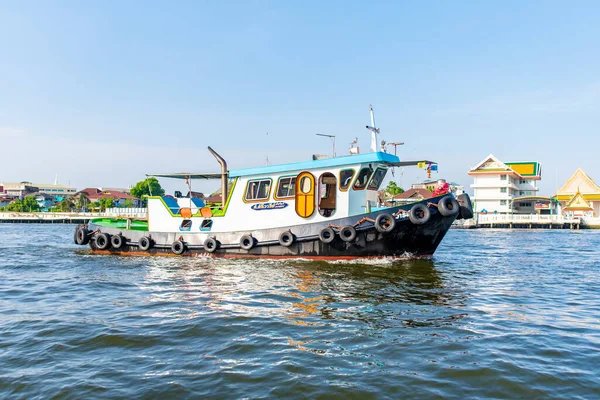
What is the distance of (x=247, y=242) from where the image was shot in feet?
44.2

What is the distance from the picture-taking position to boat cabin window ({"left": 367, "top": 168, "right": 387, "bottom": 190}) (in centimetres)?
1310

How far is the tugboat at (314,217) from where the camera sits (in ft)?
40.3

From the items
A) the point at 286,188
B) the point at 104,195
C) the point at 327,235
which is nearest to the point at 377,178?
the point at 327,235

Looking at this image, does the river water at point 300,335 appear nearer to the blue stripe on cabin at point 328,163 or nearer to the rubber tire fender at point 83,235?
the blue stripe on cabin at point 328,163

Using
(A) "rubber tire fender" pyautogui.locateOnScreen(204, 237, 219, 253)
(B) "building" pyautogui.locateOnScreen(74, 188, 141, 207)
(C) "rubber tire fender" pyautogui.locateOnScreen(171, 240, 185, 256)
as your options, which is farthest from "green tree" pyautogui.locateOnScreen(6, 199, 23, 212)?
(A) "rubber tire fender" pyautogui.locateOnScreen(204, 237, 219, 253)

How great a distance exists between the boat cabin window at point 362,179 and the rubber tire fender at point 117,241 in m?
8.44

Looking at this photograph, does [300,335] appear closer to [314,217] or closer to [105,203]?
[314,217]

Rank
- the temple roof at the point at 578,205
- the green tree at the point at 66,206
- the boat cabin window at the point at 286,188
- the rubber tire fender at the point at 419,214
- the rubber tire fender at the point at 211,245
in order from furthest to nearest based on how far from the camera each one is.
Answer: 1. the green tree at the point at 66,206
2. the temple roof at the point at 578,205
3. the rubber tire fender at the point at 211,245
4. the boat cabin window at the point at 286,188
5. the rubber tire fender at the point at 419,214

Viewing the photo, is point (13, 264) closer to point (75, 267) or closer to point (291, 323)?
point (75, 267)

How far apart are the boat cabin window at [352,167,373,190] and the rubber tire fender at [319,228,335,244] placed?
4.82 ft

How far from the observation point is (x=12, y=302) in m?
8.35

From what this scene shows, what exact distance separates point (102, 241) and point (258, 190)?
6.51 m

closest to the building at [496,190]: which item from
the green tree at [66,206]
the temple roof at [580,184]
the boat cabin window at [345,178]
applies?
the temple roof at [580,184]

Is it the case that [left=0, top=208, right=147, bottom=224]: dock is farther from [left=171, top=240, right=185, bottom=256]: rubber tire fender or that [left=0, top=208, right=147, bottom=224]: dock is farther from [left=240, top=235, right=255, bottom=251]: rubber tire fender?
[left=240, top=235, right=255, bottom=251]: rubber tire fender
